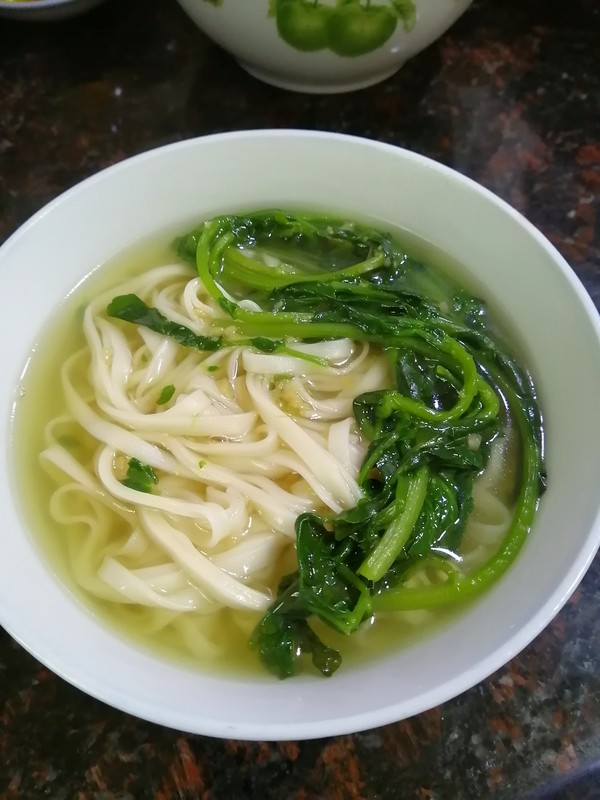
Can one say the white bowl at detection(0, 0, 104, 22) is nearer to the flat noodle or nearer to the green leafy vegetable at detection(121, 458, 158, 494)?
the flat noodle

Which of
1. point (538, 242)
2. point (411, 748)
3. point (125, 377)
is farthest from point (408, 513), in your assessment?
point (125, 377)

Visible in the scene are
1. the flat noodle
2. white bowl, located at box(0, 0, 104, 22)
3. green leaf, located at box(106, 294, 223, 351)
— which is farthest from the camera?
white bowl, located at box(0, 0, 104, 22)

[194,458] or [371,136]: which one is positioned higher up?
[371,136]

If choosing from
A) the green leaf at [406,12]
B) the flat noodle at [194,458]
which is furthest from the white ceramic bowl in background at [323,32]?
the flat noodle at [194,458]

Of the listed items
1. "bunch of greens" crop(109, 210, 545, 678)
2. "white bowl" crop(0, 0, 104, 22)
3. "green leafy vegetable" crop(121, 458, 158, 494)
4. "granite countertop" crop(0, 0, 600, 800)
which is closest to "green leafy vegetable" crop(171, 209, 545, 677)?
"bunch of greens" crop(109, 210, 545, 678)

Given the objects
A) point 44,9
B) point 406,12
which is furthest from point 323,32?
point 44,9

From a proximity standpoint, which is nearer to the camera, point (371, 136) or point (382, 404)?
point (382, 404)

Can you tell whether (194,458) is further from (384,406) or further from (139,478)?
(384,406)
